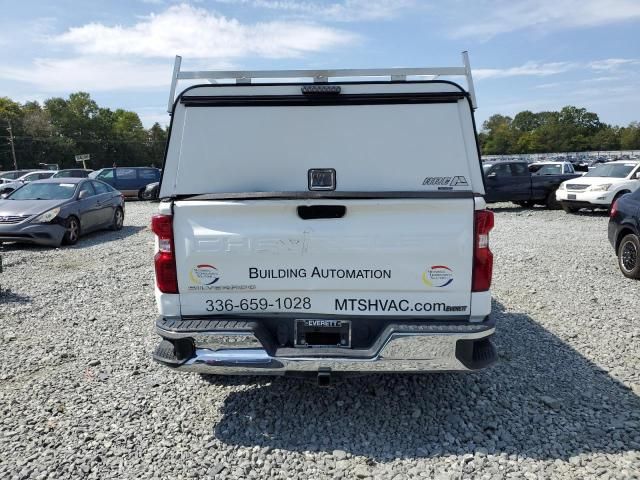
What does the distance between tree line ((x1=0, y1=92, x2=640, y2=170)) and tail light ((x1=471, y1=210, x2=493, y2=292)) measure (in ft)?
262

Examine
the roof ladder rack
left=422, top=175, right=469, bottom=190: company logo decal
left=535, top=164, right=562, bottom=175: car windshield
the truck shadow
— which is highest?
the roof ladder rack

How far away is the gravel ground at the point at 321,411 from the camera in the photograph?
298 cm

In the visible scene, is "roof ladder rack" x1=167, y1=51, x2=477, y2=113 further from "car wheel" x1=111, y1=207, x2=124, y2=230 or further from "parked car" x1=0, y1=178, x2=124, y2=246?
"car wheel" x1=111, y1=207, x2=124, y2=230

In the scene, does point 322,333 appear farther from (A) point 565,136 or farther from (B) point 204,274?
(A) point 565,136

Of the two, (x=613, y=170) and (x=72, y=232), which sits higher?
(x=613, y=170)

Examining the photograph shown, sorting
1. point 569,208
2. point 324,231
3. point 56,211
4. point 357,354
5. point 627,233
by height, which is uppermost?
point 324,231

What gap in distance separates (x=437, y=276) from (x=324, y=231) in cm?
77

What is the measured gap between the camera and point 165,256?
3143 mm

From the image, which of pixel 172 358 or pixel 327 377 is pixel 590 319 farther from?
pixel 172 358

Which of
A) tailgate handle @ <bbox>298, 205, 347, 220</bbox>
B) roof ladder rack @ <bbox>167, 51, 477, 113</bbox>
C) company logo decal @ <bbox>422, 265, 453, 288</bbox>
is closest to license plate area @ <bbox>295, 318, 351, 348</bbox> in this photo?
company logo decal @ <bbox>422, 265, 453, 288</bbox>

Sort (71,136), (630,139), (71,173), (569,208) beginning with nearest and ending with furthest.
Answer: (569,208) → (71,173) → (71,136) → (630,139)

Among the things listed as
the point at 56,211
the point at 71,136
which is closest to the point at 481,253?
the point at 56,211

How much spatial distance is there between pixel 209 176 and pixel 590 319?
470 cm

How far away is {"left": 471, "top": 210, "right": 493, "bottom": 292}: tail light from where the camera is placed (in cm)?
303
